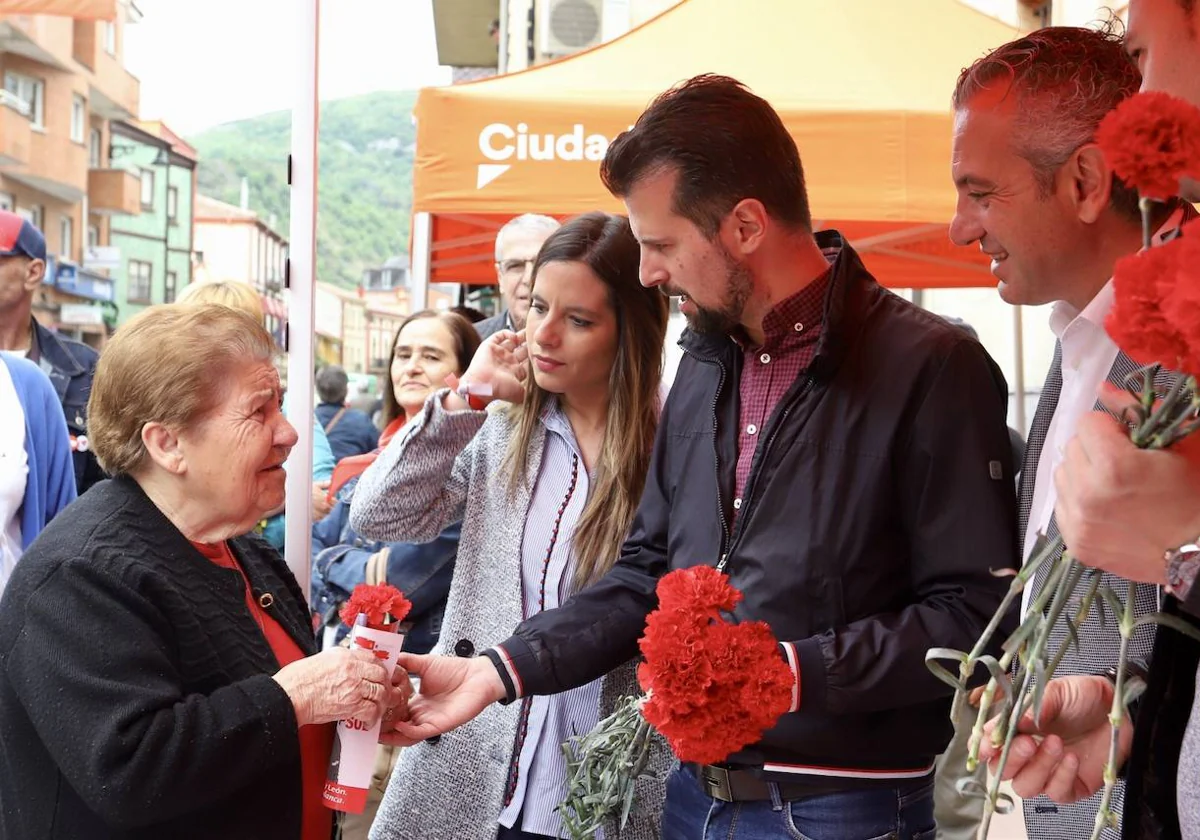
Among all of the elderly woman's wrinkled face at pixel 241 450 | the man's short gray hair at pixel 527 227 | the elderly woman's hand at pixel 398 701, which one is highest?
the man's short gray hair at pixel 527 227

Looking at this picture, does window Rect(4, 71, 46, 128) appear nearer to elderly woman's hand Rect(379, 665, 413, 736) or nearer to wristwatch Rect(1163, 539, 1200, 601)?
elderly woman's hand Rect(379, 665, 413, 736)

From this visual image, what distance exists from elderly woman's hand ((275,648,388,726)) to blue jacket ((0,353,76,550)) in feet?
6.28

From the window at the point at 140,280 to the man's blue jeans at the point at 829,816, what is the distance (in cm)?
6235

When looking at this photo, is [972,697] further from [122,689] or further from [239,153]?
[239,153]

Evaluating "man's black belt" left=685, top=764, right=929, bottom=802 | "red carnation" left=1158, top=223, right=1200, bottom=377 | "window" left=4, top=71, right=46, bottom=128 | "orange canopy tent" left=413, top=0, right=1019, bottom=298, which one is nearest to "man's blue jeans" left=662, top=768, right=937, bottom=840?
"man's black belt" left=685, top=764, right=929, bottom=802

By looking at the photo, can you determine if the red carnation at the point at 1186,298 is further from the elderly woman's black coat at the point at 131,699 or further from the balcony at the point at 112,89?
the balcony at the point at 112,89

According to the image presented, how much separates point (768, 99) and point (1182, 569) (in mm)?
4573

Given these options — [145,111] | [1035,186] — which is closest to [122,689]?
[1035,186]

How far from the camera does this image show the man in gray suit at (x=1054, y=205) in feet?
6.70

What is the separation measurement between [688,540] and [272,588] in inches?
31.1

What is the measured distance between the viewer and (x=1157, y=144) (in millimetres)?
1143

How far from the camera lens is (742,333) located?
230 centimetres

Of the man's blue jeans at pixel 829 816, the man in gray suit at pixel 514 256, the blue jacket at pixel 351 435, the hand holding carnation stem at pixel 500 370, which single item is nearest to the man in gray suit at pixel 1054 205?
the man's blue jeans at pixel 829 816

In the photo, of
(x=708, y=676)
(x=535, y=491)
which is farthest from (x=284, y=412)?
(x=708, y=676)
